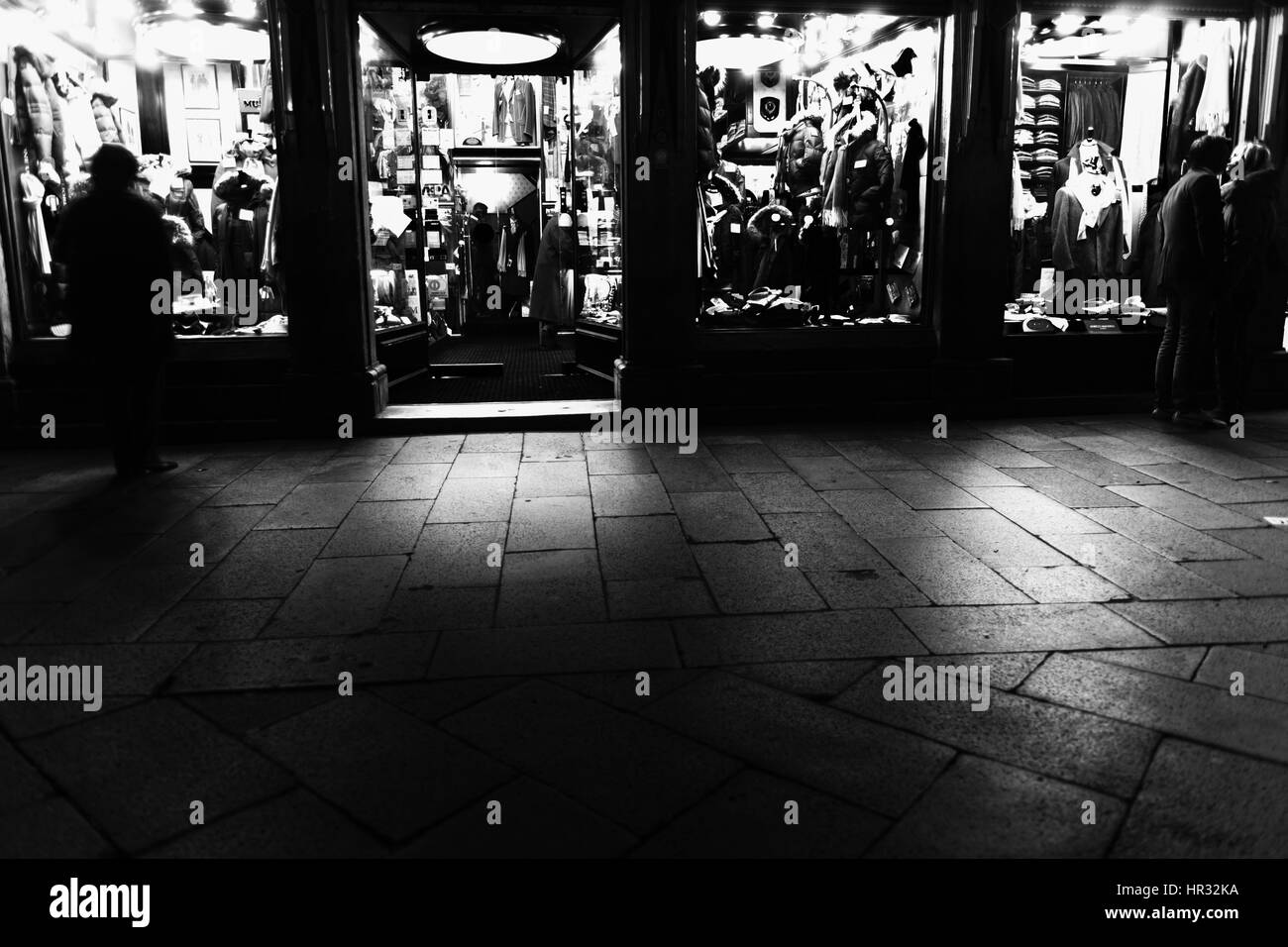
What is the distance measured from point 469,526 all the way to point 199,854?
267 cm

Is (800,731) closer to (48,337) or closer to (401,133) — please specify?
(48,337)

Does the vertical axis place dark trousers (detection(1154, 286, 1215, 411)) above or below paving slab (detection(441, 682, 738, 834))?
above

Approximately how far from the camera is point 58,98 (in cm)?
709

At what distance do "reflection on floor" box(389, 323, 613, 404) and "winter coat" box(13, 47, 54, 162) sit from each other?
304 centimetres

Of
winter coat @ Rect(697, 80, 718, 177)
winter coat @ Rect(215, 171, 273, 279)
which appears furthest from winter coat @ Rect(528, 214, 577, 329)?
winter coat @ Rect(215, 171, 273, 279)

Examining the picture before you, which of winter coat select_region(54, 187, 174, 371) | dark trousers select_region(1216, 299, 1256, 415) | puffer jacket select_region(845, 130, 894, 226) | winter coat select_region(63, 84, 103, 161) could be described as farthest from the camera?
puffer jacket select_region(845, 130, 894, 226)

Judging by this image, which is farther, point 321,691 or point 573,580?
point 573,580

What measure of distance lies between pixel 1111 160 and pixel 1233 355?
2.48 m

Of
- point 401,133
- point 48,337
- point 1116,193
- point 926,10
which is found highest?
point 926,10

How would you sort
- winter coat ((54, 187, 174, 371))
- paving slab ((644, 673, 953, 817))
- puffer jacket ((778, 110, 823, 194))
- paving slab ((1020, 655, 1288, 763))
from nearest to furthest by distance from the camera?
paving slab ((644, 673, 953, 817))
paving slab ((1020, 655, 1288, 763))
winter coat ((54, 187, 174, 371))
puffer jacket ((778, 110, 823, 194))

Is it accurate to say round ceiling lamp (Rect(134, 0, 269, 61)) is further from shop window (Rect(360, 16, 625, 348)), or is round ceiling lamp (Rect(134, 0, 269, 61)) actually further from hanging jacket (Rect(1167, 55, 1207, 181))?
hanging jacket (Rect(1167, 55, 1207, 181))

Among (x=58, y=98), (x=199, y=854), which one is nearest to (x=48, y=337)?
(x=58, y=98)

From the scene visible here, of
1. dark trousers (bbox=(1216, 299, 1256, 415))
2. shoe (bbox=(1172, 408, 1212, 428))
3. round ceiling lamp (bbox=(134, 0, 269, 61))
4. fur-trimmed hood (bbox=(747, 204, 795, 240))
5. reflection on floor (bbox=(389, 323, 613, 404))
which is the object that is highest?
round ceiling lamp (bbox=(134, 0, 269, 61))

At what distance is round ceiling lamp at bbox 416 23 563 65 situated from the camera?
798 cm
